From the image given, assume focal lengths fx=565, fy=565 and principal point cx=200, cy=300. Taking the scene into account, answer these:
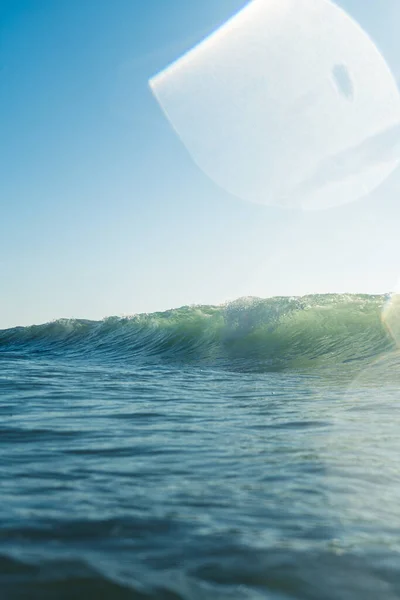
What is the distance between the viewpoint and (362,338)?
17.6m

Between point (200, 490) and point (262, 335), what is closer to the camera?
point (200, 490)

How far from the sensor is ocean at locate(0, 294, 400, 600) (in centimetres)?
281

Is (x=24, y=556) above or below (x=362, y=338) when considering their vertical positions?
below

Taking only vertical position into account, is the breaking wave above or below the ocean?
above

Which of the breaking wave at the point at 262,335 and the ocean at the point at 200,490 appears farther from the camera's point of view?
the breaking wave at the point at 262,335

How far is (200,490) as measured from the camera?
4203 millimetres

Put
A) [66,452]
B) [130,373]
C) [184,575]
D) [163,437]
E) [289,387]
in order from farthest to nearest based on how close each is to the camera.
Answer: [130,373] < [289,387] < [163,437] < [66,452] < [184,575]

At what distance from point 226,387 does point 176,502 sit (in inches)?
283

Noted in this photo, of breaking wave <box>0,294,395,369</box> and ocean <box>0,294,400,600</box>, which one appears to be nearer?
ocean <box>0,294,400,600</box>

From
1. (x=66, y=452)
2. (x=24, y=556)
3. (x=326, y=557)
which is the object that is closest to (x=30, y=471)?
Answer: (x=66, y=452)

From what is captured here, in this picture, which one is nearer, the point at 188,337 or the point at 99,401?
→ the point at 99,401

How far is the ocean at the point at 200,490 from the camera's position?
2811 mm

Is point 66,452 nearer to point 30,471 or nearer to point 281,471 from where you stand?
point 30,471

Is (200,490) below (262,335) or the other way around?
below
